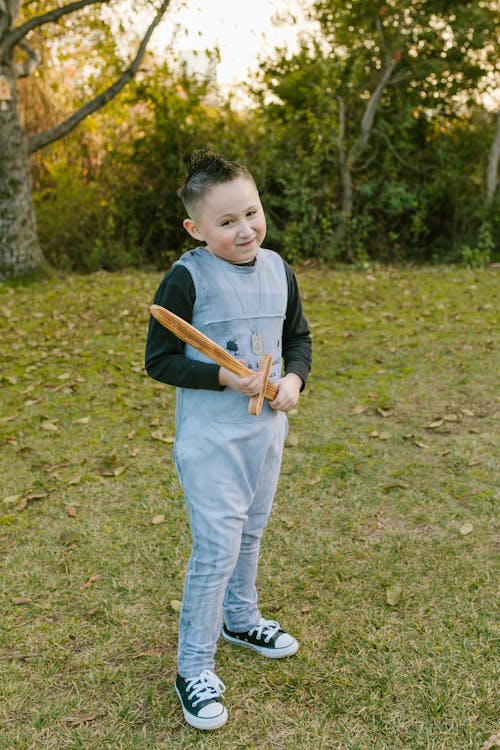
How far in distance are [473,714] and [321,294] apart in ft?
22.6

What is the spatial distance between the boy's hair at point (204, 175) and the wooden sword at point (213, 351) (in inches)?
13.6

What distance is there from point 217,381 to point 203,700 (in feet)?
3.25

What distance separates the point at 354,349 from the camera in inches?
249

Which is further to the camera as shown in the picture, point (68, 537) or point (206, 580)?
point (68, 537)

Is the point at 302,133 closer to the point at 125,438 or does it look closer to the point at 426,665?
the point at 125,438

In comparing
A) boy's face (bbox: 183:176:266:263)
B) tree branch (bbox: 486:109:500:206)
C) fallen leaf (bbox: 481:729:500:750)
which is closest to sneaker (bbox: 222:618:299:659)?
fallen leaf (bbox: 481:729:500:750)

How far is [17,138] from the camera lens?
29.9 feet

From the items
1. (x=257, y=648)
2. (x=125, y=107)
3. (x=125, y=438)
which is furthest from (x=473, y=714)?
(x=125, y=107)

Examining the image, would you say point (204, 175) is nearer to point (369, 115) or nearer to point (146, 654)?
point (146, 654)

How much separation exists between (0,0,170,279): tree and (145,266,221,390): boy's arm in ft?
26.3

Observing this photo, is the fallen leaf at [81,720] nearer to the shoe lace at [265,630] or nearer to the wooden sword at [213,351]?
the shoe lace at [265,630]

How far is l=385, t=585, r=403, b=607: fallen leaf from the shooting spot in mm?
2723

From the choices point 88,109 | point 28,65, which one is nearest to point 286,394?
point 88,109

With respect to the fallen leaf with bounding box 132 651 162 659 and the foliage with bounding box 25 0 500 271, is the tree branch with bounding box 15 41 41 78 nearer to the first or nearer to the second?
the foliage with bounding box 25 0 500 271
